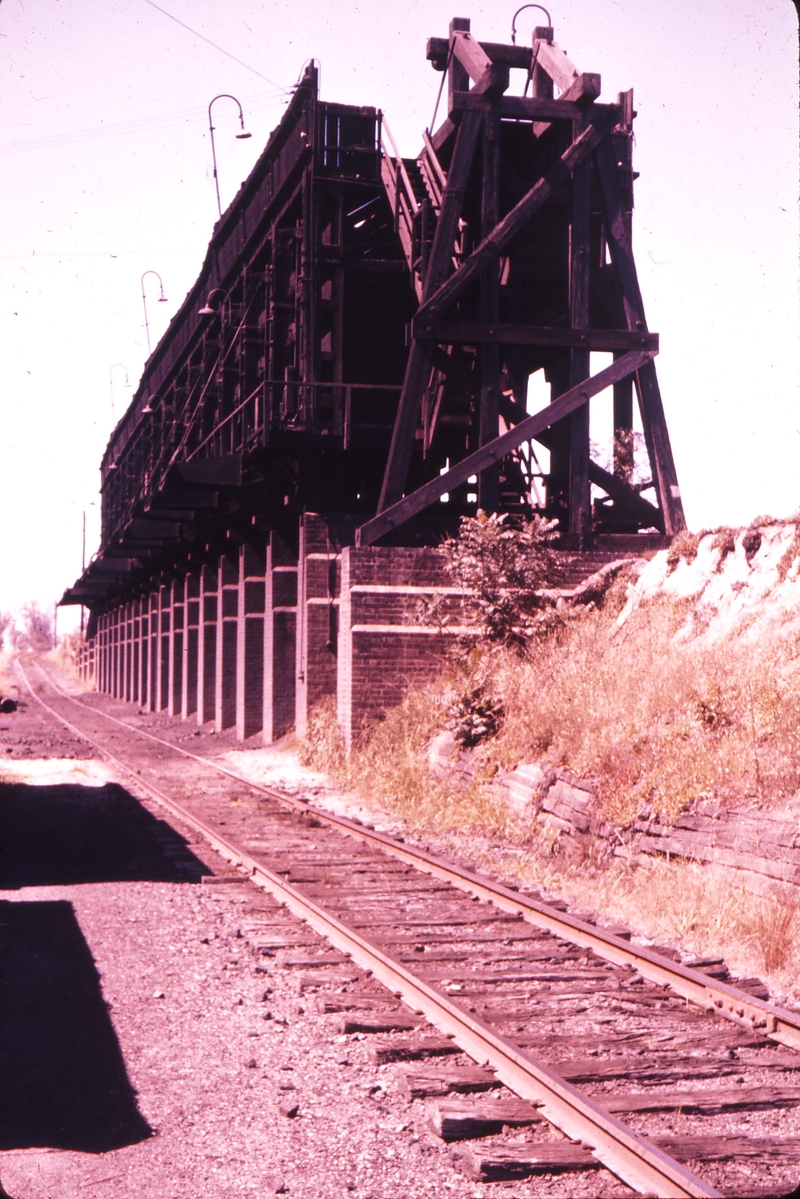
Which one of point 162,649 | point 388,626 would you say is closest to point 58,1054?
point 388,626

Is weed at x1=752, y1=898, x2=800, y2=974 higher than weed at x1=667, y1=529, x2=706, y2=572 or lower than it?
lower

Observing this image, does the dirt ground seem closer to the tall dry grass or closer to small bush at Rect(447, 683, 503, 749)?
the tall dry grass

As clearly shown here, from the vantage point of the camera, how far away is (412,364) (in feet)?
59.9

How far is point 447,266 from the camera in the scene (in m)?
18.6

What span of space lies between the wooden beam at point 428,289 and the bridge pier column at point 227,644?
10410 millimetres

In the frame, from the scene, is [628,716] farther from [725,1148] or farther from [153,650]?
[153,650]

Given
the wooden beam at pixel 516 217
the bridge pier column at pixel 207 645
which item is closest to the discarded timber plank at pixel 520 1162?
the wooden beam at pixel 516 217

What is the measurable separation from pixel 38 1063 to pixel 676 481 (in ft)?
50.3

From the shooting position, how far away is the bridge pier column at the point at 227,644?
28078 mm

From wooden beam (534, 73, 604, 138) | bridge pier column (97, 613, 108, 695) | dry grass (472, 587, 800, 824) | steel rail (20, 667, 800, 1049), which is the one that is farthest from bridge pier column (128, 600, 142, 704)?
steel rail (20, 667, 800, 1049)

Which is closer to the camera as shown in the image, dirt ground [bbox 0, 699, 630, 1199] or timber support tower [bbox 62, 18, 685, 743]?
dirt ground [bbox 0, 699, 630, 1199]

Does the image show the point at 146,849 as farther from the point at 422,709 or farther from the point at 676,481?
the point at 676,481

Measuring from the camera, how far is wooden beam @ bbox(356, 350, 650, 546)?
58.0ft

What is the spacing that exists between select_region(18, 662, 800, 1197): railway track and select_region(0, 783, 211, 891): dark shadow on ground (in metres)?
1.16
